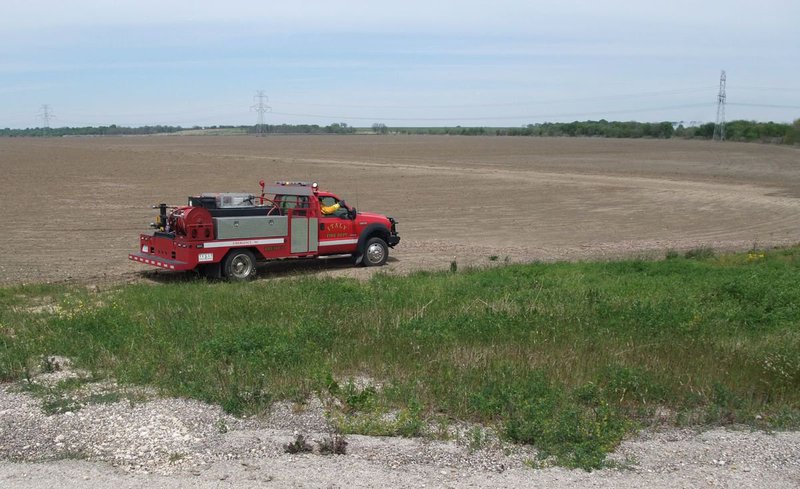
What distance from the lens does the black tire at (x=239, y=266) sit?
16.8 meters

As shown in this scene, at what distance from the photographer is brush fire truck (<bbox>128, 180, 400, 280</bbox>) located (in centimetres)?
1633

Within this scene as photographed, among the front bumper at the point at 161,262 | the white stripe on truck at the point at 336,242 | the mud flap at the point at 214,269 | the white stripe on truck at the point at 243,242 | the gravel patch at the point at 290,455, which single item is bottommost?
the mud flap at the point at 214,269

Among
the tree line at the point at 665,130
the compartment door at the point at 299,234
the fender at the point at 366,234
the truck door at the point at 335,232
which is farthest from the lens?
the tree line at the point at 665,130

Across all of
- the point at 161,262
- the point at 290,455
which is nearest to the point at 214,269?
the point at 161,262

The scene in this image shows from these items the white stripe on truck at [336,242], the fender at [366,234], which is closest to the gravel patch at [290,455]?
the white stripe on truck at [336,242]

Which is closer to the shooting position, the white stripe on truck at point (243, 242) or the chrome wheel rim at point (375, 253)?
the white stripe on truck at point (243, 242)

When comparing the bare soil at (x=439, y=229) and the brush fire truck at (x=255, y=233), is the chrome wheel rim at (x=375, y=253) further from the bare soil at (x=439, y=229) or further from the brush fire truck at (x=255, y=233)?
the bare soil at (x=439, y=229)

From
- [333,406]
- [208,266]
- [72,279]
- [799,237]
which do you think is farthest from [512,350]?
[799,237]

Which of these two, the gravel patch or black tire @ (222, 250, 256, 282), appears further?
black tire @ (222, 250, 256, 282)

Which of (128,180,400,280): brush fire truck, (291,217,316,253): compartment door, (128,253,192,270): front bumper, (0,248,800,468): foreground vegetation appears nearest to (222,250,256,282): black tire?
(128,180,400,280): brush fire truck

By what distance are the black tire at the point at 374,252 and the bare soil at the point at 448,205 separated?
316 millimetres

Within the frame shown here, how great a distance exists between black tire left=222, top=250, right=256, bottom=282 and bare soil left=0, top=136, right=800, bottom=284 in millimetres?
1326

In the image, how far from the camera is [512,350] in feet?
29.6

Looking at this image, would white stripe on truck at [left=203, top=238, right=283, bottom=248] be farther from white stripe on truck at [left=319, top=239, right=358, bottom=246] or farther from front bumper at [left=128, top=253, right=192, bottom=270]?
white stripe on truck at [left=319, top=239, right=358, bottom=246]
